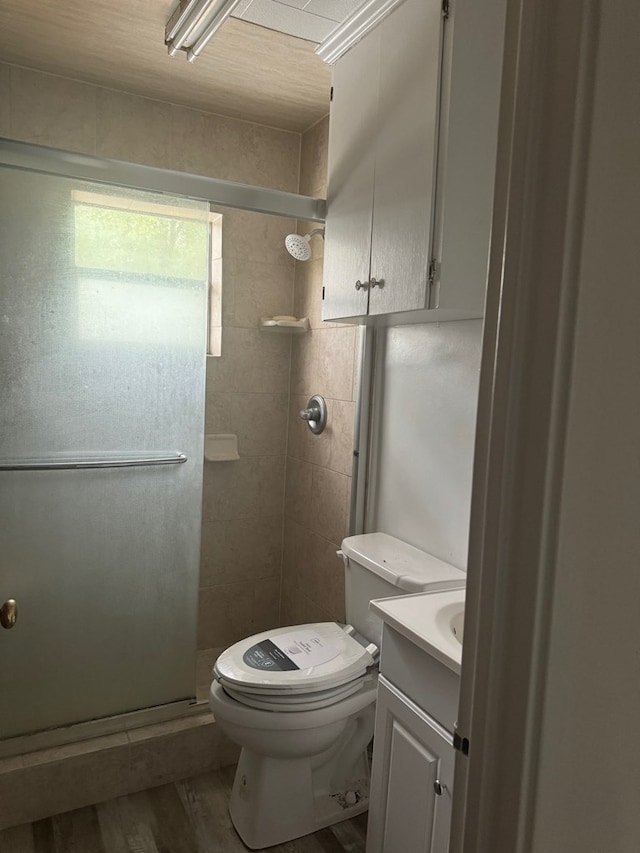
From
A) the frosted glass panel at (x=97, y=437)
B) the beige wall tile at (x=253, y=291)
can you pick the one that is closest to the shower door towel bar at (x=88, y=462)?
the frosted glass panel at (x=97, y=437)

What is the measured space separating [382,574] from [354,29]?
161 cm

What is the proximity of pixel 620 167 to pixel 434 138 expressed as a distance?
106cm

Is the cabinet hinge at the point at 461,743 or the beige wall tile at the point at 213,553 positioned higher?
the cabinet hinge at the point at 461,743

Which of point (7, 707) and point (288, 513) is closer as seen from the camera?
Answer: point (7, 707)

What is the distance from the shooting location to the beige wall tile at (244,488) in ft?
9.27

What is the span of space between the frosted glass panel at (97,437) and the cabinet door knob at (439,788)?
45.2 inches

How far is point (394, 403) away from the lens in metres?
2.21

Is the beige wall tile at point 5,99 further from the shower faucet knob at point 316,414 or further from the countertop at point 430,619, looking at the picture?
the countertop at point 430,619

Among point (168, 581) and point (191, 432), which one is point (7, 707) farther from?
point (191, 432)

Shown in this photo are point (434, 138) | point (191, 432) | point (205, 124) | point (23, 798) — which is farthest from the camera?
point (205, 124)

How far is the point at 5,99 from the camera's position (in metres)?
2.30

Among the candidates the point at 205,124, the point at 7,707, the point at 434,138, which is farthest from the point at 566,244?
the point at 205,124

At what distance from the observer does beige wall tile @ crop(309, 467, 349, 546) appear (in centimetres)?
254

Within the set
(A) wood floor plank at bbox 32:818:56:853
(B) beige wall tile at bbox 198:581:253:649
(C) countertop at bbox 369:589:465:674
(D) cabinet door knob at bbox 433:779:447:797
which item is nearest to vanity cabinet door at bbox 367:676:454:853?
(D) cabinet door knob at bbox 433:779:447:797
